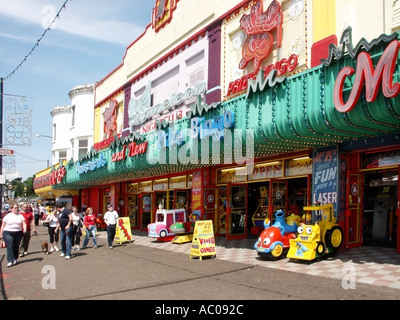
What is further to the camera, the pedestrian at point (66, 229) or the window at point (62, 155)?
the window at point (62, 155)

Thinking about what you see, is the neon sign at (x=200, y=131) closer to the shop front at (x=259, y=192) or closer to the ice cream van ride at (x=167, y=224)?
the shop front at (x=259, y=192)

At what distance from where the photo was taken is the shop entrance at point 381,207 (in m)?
13.0

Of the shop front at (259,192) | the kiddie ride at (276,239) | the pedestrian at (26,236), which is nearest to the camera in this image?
the kiddie ride at (276,239)

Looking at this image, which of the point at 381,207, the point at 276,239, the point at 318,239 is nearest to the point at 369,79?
the point at 318,239

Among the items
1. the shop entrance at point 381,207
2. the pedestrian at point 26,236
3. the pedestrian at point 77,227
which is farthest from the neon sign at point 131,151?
the shop entrance at point 381,207

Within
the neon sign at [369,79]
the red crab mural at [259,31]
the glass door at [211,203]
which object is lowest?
the glass door at [211,203]

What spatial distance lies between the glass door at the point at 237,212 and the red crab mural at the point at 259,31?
5130mm

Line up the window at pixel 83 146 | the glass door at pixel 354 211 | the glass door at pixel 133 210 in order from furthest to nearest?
the window at pixel 83 146 < the glass door at pixel 133 210 < the glass door at pixel 354 211

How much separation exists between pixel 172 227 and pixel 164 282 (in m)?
8.02

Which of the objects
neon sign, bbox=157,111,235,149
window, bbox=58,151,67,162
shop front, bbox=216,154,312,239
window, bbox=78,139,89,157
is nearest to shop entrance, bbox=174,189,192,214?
shop front, bbox=216,154,312,239
